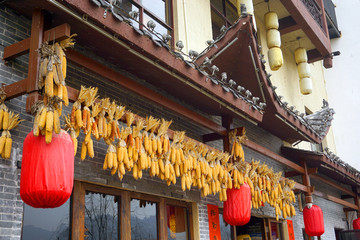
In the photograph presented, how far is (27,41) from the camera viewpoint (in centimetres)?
480

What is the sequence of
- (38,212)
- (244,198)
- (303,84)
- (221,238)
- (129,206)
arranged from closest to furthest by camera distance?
(38,212) < (129,206) < (244,198) < (221,238) < (303,84)

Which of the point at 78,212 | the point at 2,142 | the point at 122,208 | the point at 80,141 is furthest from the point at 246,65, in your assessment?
the point at 2,142

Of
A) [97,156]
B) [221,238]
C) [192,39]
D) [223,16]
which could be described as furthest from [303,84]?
[97,156]

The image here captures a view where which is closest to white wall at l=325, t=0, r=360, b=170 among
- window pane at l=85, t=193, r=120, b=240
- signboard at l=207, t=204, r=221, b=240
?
signboard at l=207, t=204, r=221, b=240

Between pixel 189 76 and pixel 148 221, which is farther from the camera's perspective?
pixel 148 221

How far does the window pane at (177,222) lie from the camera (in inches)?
298

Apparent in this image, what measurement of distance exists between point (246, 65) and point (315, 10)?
7436 millimetres

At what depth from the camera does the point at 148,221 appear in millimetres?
7094

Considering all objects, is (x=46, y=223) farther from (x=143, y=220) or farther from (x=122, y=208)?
(x=143, y=220)

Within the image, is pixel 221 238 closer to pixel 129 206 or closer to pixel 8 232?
pixel 129 206

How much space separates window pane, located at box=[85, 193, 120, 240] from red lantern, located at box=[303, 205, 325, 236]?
18.9 feet

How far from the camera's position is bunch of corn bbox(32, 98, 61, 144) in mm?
3941

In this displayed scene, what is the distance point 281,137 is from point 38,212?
7.91 metres

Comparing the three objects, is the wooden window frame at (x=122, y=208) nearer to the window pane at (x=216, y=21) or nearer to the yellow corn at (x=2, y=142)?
the yellow corn at (x=2, y=142)
